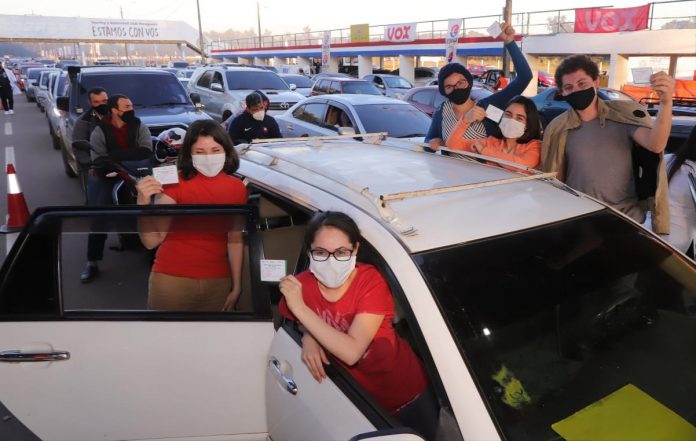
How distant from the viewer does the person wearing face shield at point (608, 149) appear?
309 cm

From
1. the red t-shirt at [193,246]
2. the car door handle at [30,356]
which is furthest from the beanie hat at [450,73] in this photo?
the car door handle at [30,356]

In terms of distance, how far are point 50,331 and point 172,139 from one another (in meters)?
4.72

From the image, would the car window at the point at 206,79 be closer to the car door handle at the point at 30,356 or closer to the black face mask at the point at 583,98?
the black face mask at the point at 583,98

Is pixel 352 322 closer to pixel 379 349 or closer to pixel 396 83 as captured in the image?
pixel 379 349

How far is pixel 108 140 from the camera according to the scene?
5.44 meters

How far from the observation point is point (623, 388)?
1.92 meters

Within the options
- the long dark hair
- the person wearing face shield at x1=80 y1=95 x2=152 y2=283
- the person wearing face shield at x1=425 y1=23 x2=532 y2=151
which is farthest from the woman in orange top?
the person wearing face shield at x1=80 y1=95 x2=152 y2=283

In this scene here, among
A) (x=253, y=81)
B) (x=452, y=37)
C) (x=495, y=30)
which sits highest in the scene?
(x=452, y=37)

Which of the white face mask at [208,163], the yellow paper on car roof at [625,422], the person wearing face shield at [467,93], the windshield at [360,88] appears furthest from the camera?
the windshield at [360,88]

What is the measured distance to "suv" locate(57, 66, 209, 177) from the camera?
8742 mm

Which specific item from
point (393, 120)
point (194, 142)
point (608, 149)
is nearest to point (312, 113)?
point (393, 120)

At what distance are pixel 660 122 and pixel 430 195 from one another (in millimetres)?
1487

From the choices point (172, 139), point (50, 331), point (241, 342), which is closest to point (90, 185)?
point (172, 139)

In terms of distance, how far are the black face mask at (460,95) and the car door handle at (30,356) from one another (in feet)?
9.89
